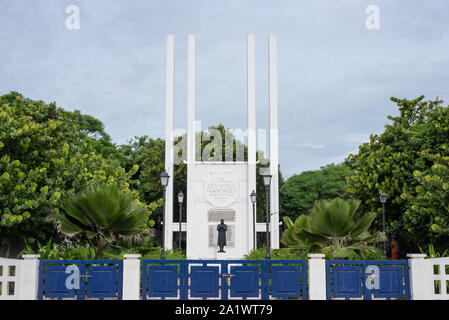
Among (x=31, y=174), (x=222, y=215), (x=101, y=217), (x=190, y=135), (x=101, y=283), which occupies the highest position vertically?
(x=190, y=135)

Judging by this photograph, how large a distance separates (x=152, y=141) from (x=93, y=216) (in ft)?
102

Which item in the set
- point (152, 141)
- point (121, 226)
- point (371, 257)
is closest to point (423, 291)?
point (371, 257)

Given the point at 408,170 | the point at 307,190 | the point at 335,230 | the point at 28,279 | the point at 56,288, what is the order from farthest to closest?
the point at 307,190
the point at 408,170
the point at 335,230
the point at 56,288
the point at 28,279

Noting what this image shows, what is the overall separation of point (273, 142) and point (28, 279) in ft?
58.8

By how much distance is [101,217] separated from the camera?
10.6 m

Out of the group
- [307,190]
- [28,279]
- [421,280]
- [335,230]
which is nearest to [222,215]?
[335,230]

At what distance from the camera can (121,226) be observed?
1106cm

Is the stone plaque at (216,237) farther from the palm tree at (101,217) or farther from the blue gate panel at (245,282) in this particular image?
the blue gate panel at (245,282)

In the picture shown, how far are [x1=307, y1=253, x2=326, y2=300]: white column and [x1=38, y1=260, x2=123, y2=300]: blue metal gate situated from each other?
13.5ft

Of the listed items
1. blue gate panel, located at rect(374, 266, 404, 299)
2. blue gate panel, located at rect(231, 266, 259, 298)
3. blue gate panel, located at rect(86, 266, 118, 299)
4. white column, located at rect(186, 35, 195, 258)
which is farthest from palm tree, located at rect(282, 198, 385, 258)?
white column, located at rect(186, 35, 195, 258)

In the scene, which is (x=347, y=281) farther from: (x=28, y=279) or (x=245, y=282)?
(x=28, y=279)

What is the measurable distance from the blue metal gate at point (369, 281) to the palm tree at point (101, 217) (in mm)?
4899

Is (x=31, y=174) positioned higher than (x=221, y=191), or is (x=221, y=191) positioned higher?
(x=221, y=191)

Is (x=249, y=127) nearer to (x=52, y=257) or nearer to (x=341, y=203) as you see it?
(x=341, y=203)
